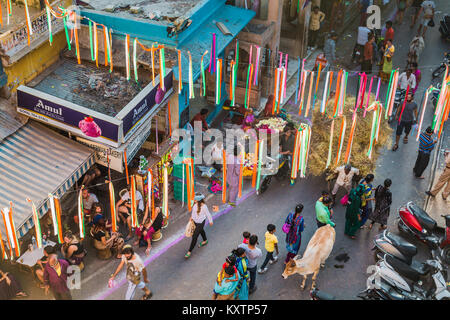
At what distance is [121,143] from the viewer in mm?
11594

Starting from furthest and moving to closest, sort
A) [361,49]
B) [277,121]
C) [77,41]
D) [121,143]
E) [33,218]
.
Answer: [361,49] < [277,121] < [77,41] < [121,143] < [33,218]

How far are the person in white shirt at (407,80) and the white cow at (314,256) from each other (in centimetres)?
650

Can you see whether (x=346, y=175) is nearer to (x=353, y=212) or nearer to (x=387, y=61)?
(x=353, y=212)

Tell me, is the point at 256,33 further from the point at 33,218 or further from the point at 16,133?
the point at 33,218

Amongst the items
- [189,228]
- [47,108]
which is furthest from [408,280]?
[47,108]

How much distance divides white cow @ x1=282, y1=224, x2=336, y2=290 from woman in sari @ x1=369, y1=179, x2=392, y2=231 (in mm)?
1815

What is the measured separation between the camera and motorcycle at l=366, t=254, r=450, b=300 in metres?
10.6

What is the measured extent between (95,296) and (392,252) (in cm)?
573

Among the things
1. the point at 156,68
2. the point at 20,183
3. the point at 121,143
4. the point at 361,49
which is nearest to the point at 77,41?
the point at 156,68

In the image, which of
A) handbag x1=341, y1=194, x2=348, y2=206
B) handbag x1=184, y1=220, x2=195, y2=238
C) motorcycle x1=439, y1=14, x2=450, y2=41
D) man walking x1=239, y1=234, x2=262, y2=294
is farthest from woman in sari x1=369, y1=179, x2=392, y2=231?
motorcycle x1=439, y1=14, x2=450, y2=41

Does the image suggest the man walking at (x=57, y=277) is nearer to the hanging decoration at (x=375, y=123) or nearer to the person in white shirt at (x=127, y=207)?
the person in white shirt at (x=127, y=207)

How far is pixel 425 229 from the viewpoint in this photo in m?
12.0

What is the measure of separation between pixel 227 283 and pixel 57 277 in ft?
9.73

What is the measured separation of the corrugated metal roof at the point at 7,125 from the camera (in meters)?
11.4
